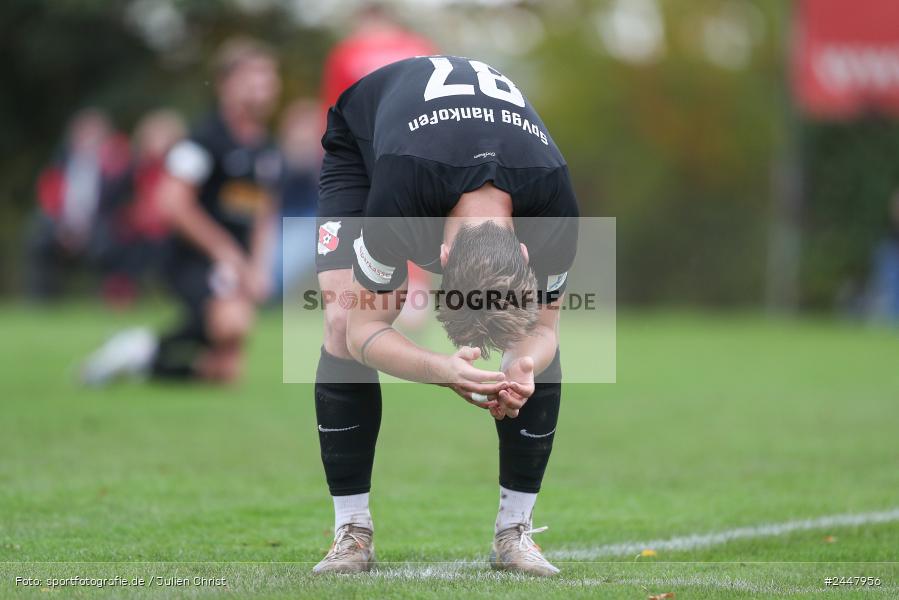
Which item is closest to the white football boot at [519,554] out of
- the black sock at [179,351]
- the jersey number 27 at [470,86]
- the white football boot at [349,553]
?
the white football boot at [349,553]

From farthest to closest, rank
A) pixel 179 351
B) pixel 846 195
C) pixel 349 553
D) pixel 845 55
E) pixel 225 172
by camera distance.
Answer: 1. pixel 846 195
2. pixel 845 55
3. pixel 179 351
4. pixel 225 172
5. pixel 349 553

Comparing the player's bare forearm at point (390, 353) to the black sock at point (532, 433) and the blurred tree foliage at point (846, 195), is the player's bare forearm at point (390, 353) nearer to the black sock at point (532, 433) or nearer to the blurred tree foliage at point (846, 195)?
the black sock at point (532, 433)

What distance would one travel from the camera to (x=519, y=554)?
13.5ft

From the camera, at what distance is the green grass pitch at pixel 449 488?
3988mm

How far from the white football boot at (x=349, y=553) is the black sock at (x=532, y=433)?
0.51 metres

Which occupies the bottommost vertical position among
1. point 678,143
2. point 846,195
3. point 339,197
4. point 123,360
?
point 123,360

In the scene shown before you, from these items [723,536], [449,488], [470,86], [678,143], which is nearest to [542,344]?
[470,86]

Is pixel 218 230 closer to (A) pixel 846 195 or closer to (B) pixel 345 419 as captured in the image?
(B) pixel 345 419

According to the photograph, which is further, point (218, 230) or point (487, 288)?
point (218, 230)

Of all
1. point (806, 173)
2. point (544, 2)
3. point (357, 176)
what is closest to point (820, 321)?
point (806, 173)

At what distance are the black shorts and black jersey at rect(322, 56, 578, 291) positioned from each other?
24 centimetres

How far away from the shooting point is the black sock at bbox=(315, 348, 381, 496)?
13.7 feet

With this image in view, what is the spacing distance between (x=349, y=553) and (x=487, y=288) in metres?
1.11

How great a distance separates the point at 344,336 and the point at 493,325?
0.78 metres
